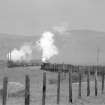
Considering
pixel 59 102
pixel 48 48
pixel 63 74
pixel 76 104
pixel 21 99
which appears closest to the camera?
pixel 76 104

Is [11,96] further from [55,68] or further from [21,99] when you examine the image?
[55,68]

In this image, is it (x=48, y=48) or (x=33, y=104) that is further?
(x=48, y=48)

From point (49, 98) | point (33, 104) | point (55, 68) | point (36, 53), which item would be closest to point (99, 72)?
point (55, 68)

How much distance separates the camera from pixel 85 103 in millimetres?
18469

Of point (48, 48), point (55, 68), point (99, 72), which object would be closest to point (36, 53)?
point (48, 48)

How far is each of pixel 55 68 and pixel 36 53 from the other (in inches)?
5253

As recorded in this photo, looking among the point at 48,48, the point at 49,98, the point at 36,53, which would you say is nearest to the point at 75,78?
the point at 49,98

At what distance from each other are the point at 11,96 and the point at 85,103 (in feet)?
21.1

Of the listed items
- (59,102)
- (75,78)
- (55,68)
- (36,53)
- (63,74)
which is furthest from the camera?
(36,53)

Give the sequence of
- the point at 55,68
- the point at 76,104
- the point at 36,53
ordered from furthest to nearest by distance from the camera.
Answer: the point at 36,53, the point at 55,68, the point at 76,104

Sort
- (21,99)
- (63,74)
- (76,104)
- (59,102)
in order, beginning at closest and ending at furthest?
(76,104) < (59,102) < (21,99) < (63,74)

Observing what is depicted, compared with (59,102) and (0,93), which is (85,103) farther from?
(0,93)

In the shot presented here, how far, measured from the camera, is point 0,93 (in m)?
21.8

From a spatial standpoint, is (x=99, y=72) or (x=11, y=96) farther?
(x=99, y=72)
